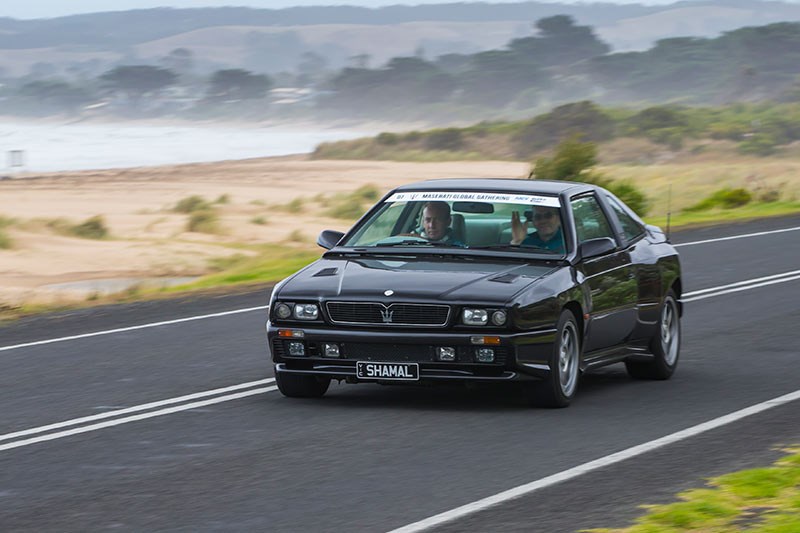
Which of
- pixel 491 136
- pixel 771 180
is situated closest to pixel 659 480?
pixel 771 180

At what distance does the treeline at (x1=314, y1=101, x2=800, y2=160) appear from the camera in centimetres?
9169

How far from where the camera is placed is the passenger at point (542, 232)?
988 centimetres

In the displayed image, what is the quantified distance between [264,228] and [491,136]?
64.2 m

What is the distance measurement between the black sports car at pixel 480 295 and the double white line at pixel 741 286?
5.39 metres

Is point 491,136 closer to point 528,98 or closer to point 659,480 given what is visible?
point 528,98

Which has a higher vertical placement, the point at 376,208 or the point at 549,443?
the point at 376,208

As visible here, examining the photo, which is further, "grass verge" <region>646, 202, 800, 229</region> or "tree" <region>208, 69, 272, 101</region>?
"tree" <region>208, 69, 272, 101</region>

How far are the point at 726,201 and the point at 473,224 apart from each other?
24682 mm

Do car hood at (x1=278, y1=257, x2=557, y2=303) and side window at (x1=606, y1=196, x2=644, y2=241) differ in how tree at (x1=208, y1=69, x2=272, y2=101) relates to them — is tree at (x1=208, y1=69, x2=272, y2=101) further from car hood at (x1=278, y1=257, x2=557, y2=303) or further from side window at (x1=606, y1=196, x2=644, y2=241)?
car hood at (x1=278, y1=257, x2=557, y2=303)

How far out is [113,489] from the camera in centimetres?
723

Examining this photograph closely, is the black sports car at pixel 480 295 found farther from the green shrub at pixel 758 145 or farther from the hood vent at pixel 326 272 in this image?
the green shrub at pixel 758 145

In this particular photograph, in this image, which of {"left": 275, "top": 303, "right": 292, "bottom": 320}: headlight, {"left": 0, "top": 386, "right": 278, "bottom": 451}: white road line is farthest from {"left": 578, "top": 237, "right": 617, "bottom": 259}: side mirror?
{"left": 0, "top": 386, "right": 278, "bottom": 451}: white road line

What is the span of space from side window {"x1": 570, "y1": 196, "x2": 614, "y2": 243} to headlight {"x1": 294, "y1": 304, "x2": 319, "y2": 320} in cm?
194

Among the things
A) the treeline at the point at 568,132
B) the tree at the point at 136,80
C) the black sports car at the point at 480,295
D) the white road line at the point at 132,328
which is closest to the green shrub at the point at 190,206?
the white road line at the point at 132,328
